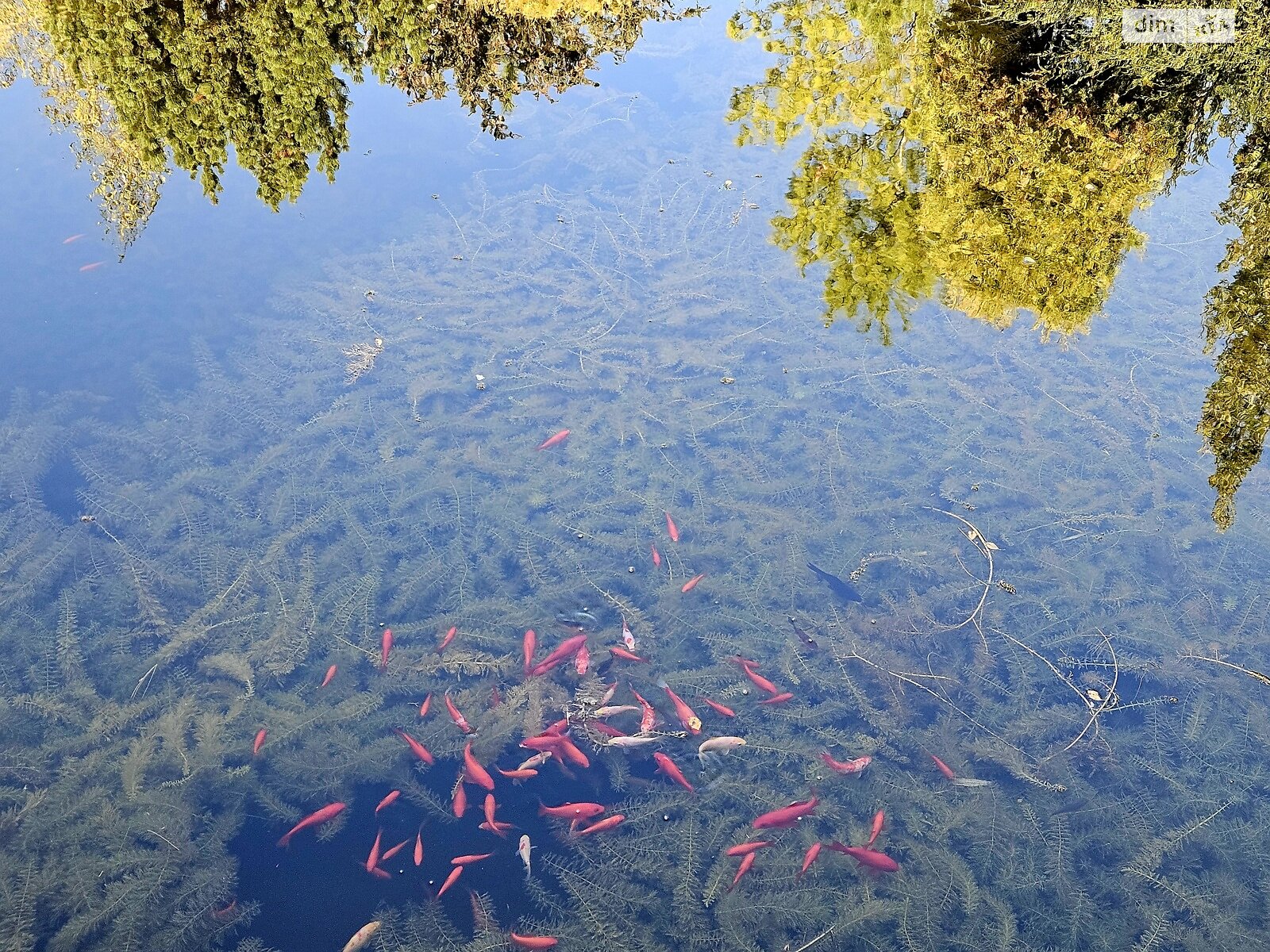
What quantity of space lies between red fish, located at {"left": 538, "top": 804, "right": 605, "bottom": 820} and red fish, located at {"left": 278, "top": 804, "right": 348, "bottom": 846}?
100cm

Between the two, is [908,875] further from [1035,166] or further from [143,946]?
[1035,166]

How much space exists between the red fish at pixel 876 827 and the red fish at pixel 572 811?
1.31m

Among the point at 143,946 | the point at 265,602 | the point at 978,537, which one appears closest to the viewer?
the point at 143,946

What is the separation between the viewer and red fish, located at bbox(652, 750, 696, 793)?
4758mm

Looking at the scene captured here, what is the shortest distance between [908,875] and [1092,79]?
546 centimetres

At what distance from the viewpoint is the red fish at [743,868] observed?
4.39 m

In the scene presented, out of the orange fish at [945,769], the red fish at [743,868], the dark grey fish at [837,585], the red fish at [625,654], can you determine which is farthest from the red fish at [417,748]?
the orange fish at [945,769]

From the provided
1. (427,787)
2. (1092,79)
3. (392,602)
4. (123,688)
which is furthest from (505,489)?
(1092,79)

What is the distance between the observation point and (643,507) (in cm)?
602

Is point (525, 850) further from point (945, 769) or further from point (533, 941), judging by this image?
point (945, 769)

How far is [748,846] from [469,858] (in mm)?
1335

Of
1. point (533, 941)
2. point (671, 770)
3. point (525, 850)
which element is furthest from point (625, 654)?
point (533, 941)

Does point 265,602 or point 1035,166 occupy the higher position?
point 1035,166

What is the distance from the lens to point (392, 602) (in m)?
5.52
